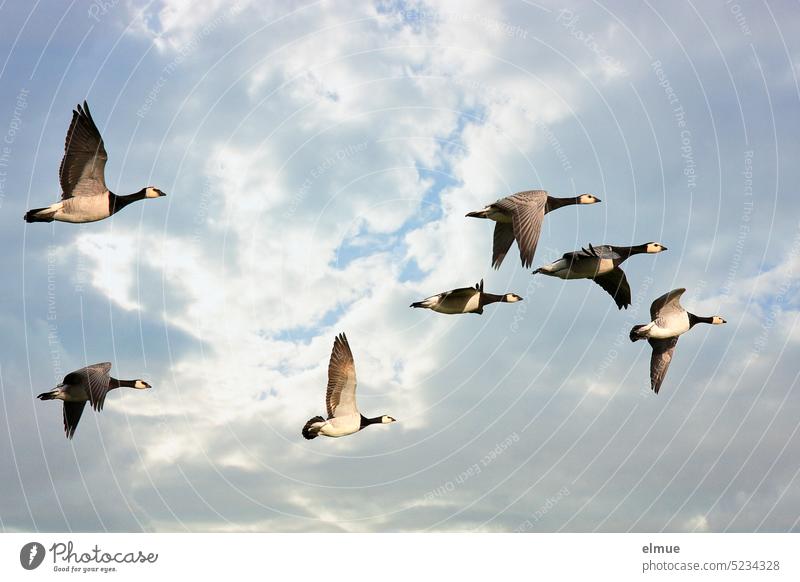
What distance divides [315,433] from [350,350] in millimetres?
1937

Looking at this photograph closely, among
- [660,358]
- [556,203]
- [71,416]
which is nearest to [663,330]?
[660,358]

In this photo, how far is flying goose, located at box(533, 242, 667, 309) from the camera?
57.9ft

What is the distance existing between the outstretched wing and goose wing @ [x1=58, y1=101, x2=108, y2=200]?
8.19 meters

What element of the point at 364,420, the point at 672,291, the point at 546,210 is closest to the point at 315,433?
the point at 364,420

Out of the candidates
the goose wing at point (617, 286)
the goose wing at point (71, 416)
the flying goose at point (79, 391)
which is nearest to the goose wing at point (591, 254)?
the goose wing at point (617, 286)

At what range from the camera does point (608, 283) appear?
63.1 feet

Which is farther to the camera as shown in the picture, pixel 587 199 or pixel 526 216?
pixel 587 199

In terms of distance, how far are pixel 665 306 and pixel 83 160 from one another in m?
12.1

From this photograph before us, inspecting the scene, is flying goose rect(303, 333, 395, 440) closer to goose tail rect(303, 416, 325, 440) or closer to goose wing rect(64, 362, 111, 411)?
goose tail rect(303, 416, 325, 440)

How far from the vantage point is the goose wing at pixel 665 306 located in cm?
1781

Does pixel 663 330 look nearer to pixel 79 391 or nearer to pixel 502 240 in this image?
pixel 502 240

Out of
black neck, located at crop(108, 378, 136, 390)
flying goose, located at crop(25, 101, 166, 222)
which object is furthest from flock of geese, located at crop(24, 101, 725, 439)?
black neck, located at crop(108, 378, 136, 390)

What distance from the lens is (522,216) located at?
16.0m
